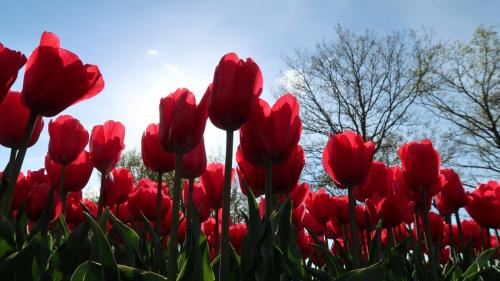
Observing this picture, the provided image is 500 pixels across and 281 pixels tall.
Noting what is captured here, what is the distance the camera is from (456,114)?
16.9 metres

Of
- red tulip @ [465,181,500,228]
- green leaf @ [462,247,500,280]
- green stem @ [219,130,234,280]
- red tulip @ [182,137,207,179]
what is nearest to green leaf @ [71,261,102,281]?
green stem @ [219,130,234,280]

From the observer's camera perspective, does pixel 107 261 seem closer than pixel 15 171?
Yes

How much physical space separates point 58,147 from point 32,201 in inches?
10.5

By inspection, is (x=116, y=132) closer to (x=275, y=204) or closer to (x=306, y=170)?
(x=275, y=204)

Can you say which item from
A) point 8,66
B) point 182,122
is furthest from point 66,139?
point 182,122

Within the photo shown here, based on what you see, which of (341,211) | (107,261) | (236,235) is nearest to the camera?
(107,261)

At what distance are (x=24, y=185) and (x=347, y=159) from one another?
4.06ft

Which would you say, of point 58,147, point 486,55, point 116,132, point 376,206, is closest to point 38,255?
point 58,147

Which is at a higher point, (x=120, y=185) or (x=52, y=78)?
(x=52, y=78)

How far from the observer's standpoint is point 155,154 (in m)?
1.60

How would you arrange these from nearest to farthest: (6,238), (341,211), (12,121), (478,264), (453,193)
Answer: (6,238) < (12,121) < (478,264) < (341,211) < (453,193)

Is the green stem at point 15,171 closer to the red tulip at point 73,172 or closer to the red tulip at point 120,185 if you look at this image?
the red tulip at point 73,172

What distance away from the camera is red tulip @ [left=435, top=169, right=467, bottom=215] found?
232cm

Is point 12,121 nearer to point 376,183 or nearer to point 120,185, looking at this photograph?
point 120,185
